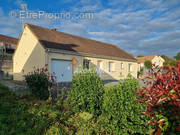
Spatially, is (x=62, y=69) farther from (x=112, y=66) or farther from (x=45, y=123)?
(x=45, y=123)

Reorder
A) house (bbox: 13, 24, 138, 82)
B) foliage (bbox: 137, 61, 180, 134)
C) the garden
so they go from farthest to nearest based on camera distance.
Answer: house (bbox: 13, 24, 138, 82), the garden, foliage (bbox: 137, 61, 180, 134)

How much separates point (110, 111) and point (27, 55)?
13197mm

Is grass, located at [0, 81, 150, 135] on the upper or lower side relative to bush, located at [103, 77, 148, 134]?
lower

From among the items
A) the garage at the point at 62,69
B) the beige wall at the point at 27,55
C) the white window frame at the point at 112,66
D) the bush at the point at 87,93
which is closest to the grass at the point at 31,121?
the bush at the point at 87,93

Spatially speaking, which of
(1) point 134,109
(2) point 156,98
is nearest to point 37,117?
(1) point 134,109

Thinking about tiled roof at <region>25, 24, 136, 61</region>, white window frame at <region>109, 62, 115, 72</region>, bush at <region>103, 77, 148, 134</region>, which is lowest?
bush at <region>103, 77, 148, 134</region>

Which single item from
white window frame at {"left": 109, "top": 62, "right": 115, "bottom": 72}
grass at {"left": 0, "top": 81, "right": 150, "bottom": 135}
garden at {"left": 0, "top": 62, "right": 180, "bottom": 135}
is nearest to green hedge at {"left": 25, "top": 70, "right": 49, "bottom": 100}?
garden at {"left": 0, "top": 62, "right": 180, "bottom": 135}

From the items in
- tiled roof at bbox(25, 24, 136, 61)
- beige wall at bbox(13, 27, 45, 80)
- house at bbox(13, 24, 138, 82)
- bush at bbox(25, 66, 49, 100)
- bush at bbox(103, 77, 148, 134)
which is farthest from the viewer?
tiled roof at bbox(25, 24, 136, 61)

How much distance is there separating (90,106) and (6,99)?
12.8ft

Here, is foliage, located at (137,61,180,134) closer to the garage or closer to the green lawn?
the green lawn

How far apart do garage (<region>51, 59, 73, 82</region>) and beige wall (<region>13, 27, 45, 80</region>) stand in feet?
3.52

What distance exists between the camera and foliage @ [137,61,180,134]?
1439mm

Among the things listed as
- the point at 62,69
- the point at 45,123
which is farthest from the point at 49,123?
the point at 62,69

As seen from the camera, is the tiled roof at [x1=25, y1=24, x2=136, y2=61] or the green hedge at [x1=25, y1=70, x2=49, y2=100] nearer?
the green hedge at [x1=25, y1=70, x2=49, y2=100]
